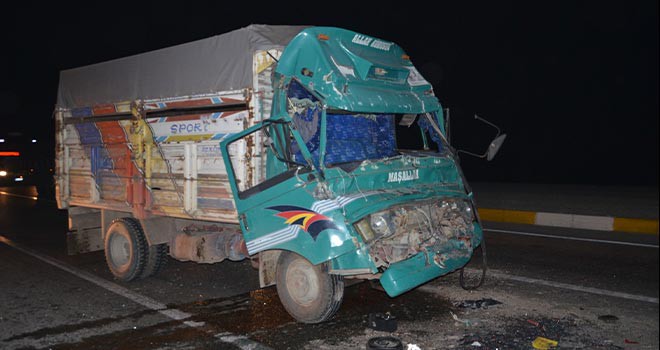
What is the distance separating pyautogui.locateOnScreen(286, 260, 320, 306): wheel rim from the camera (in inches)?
221

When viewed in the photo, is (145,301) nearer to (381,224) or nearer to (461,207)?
(381,224)

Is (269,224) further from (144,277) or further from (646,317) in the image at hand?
(646,317)

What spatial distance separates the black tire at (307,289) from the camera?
18.1 feet

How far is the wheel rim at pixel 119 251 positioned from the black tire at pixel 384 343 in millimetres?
4362

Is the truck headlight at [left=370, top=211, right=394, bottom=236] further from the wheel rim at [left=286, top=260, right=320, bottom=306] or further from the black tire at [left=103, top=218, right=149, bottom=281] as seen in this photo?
the black tire at [left=103, top=218, right=149, bottom=281]

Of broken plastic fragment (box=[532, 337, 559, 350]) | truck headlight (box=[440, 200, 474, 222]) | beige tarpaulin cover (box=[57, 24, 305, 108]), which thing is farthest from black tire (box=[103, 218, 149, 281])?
broken plastic fragment (box=[532, 337, 559, 350])

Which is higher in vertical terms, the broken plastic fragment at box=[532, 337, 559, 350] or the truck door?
the truck door

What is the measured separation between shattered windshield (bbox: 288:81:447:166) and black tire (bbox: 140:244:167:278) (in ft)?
10.0

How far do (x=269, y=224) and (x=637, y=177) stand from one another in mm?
21305

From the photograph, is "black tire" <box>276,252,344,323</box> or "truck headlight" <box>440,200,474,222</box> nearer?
"black tire" <box>276,252,344,323</box>

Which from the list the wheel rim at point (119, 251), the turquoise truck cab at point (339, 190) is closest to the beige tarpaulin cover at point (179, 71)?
the turquoise truck cab at point (339, 190)

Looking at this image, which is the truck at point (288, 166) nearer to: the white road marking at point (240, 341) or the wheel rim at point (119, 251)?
the wheel rim at point (119, 251)

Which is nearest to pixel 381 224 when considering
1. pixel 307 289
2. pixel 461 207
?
pixel 307 289

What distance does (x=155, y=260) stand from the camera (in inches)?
311
